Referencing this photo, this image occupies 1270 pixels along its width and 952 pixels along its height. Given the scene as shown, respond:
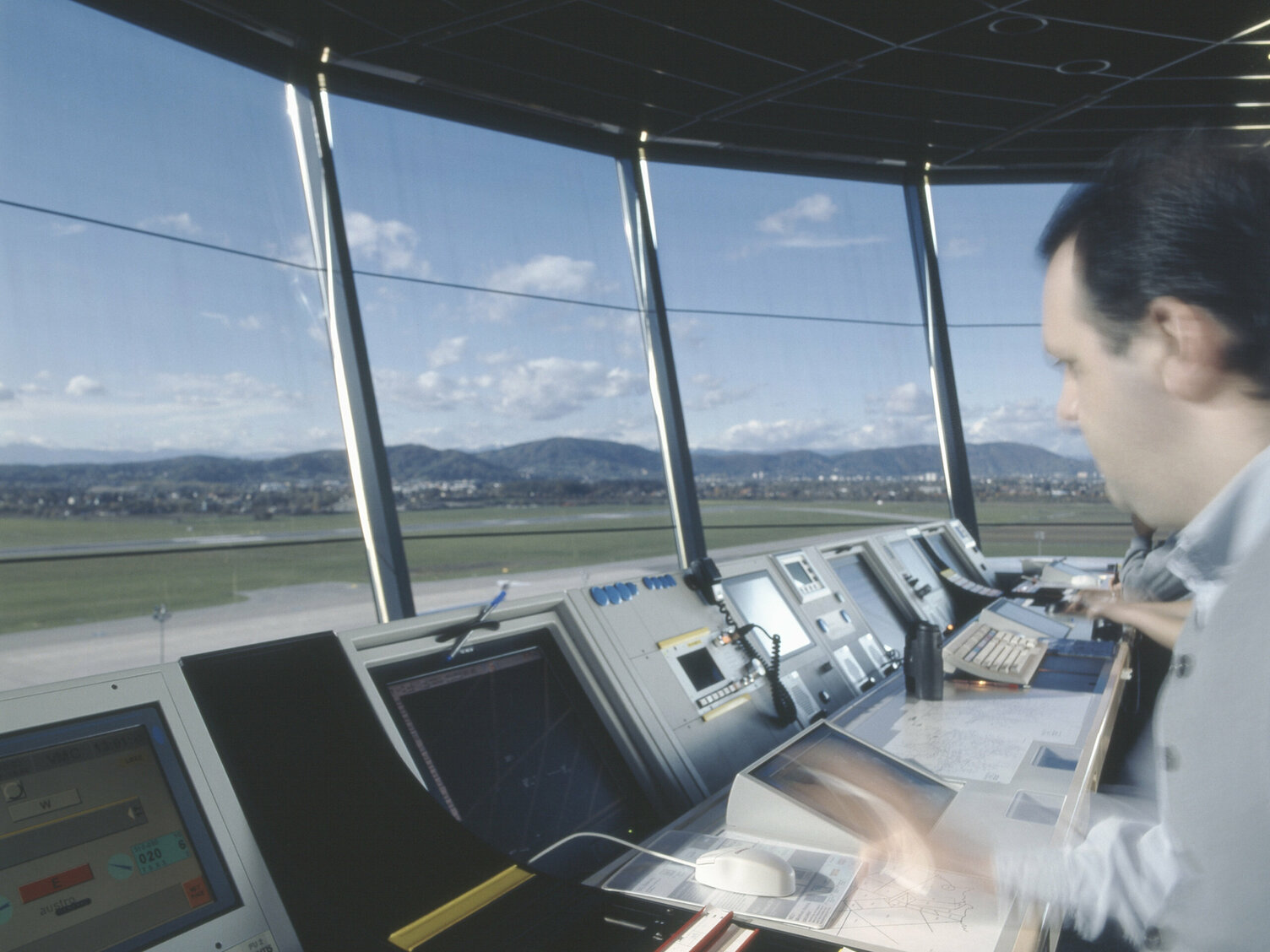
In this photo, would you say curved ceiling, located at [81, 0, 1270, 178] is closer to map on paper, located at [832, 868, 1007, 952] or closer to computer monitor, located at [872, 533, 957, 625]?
computer monitor, located at [872, 533, 957, 625]

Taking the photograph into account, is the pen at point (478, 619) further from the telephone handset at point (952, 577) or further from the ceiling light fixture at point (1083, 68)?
the ceiling light fixture at point (1083, 68)

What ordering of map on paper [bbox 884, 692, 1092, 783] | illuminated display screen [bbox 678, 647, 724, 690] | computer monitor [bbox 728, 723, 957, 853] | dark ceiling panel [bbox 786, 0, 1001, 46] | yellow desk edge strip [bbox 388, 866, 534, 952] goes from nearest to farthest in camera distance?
yellow desk edge strip [bbox 388, 866, 534, 952] < computer monitor [bbox 728, 723, 957, 853] < map on paper [bbox 884, 692, 1092, 783] < illuminated display screen [bbox 678, 647, 724, 690] < dark ceiling panel [bbox 786, 0, 1001, 46]

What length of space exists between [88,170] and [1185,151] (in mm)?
5228

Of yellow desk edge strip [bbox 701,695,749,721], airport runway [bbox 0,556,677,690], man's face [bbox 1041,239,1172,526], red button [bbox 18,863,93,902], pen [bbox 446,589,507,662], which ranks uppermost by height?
man's face [bbox 1041,239,1172,526]

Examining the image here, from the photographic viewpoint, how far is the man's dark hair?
25.2 inches

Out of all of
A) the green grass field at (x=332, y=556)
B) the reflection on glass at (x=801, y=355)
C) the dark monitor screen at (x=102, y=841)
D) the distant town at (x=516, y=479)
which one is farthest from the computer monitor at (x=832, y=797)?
the green grass field at (x=332, y=556)

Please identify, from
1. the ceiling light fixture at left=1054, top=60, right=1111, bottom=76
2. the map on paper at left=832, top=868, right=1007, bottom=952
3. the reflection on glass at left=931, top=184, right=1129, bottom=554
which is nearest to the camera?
the map on paper at left=832, top=868, right=1007, bottom=952

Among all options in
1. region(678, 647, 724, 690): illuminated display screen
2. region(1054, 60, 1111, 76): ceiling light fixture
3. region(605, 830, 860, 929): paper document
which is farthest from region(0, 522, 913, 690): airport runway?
region(605, 830, 860, 929): paper document

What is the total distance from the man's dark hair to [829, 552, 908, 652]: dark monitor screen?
181cm

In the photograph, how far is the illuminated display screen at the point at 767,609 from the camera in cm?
183

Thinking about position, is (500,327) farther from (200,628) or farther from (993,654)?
(200,628)

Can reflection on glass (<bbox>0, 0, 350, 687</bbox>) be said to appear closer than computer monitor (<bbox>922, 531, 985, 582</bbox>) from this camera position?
Yes

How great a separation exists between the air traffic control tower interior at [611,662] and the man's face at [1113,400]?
502mm

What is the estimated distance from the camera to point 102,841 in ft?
2.46
